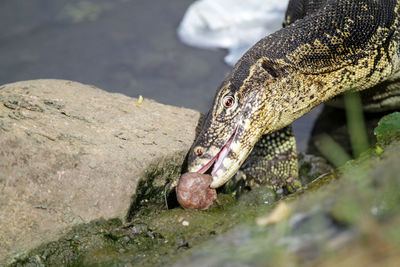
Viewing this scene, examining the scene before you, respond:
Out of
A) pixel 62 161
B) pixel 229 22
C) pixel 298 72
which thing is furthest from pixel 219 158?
pixel 229 22

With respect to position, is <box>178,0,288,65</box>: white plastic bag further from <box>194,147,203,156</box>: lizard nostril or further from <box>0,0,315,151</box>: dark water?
<box>194,147,203,156</box>: lizard nostril

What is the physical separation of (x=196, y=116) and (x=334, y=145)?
8.35ft

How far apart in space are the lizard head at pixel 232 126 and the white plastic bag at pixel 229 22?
4670mm

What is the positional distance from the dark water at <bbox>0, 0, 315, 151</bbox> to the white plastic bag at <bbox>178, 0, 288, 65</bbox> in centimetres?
30

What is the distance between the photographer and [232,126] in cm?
487

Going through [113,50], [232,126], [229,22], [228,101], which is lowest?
[232,126]

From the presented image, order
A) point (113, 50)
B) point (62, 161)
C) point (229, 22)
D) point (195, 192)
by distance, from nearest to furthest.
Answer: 1. point (62, 161)
2. point (195, 192)
3. point (113, 50)
4. point (229, 22)

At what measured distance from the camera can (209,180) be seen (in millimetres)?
4641

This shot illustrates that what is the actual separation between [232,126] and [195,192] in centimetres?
82

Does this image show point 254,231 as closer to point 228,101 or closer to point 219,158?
point 219,158

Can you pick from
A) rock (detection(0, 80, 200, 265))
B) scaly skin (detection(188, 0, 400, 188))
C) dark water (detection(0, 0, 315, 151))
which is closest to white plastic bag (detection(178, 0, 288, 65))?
dark water (detection(0, 0, 315, 151))

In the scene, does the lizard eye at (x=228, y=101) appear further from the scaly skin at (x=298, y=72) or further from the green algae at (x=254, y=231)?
the green algae at (x=254, y=231)

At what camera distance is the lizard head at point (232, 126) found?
475cm

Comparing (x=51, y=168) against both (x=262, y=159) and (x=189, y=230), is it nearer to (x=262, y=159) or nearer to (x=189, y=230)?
(x=189, y=230)
